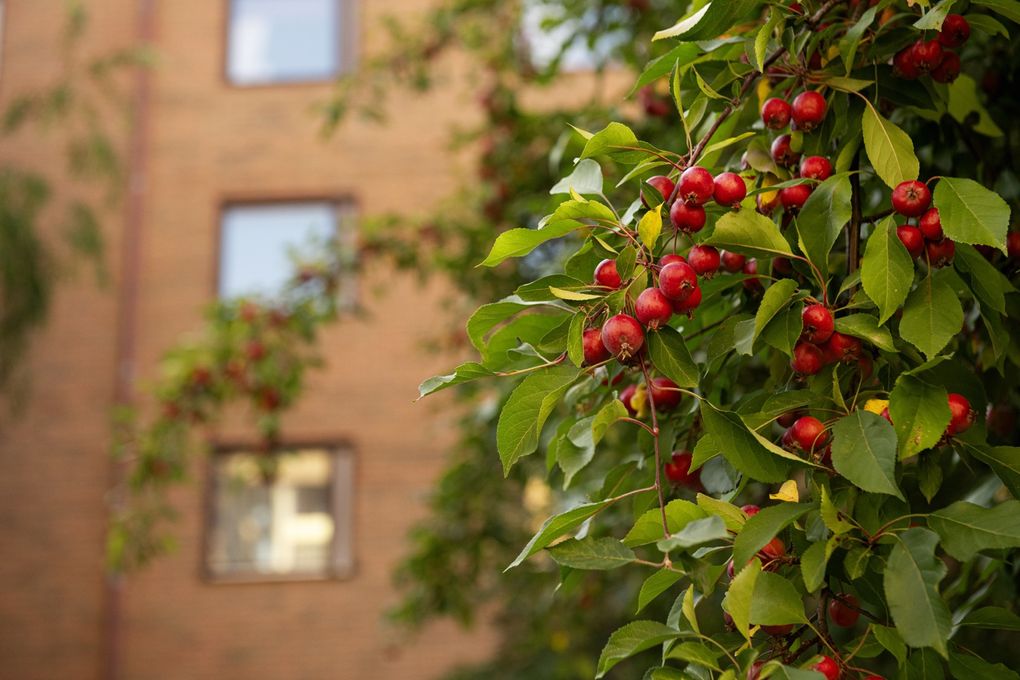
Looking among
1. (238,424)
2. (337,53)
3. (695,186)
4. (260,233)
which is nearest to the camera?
(695,186)

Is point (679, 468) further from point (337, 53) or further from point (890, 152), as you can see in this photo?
point (337, 53)

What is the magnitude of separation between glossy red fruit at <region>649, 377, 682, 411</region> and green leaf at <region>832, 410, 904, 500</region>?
295 mm

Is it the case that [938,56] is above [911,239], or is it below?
above

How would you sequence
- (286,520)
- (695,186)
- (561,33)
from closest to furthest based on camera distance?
(695,186)
(561,33)
(286,520)

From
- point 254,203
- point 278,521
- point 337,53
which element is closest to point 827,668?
point 278,521

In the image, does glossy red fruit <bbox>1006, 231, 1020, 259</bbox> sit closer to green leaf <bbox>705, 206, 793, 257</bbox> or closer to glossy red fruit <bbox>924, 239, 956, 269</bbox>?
glossy red fruit <bbox>924, 239, 956, 269</bbox>

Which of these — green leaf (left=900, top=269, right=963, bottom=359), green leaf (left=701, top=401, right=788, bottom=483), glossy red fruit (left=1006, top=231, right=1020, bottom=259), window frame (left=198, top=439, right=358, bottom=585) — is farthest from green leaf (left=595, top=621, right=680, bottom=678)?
window frame (left=198, top=439, right=358, bottom=585)

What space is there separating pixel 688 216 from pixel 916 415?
319 mm

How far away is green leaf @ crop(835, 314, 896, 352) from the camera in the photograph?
133cm

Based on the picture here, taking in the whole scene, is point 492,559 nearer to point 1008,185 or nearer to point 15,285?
point 1008,185

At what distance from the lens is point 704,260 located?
54.4 inches

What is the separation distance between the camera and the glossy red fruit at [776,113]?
1556 mm

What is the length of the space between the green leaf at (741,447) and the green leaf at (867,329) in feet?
0.54

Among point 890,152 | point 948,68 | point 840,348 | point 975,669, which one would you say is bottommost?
point 975,669
